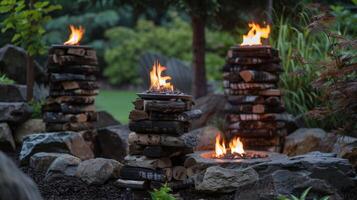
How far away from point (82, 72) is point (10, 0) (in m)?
1.60

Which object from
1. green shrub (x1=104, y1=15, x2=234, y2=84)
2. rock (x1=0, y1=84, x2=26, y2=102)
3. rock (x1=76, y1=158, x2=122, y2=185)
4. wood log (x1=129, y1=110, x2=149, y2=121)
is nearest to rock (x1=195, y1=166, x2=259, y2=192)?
wood log (x1=129, y1=110, x2=149, y2=121)

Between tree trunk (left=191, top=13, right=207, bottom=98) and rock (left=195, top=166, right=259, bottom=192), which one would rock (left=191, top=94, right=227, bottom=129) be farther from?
rock (left=195, top=166, right=259, bottom=192)

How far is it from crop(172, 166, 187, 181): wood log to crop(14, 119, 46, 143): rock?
3032 millimetres

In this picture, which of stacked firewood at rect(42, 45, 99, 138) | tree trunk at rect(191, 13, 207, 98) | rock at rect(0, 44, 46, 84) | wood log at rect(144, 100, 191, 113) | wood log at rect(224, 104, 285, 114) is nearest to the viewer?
wood log at rect(144, 100, 191, 113)

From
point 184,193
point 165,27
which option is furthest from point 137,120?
point 165,27

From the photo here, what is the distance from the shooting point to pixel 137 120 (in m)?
5.89

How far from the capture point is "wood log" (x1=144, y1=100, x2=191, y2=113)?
5.73 meters

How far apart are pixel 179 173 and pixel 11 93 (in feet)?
12.4

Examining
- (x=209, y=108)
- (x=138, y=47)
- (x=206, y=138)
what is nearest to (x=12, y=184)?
(x=206, y=138)

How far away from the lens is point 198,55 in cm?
1059

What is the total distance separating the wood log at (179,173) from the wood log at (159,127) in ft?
1.17

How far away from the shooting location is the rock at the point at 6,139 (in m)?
8.04

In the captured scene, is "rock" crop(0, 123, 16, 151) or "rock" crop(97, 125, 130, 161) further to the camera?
"rock" crop(0, 123, 16, 151)

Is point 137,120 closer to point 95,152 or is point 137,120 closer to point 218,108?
point 95,152
